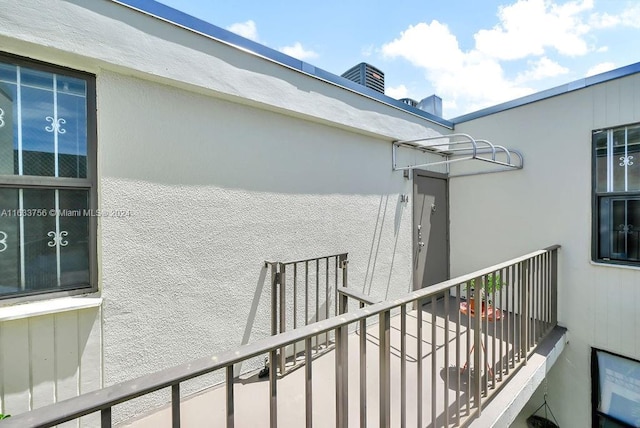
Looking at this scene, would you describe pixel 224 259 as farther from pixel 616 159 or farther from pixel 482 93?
pixel 482 93

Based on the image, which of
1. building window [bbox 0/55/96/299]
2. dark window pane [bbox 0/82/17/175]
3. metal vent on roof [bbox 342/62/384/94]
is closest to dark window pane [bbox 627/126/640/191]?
metal vent on roof [bbox 342/62/384/94]

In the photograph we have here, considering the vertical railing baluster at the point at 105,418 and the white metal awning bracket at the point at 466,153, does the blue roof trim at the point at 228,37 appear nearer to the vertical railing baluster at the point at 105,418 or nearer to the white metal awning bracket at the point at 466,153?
the white metal awning bracket at the point at 466,153

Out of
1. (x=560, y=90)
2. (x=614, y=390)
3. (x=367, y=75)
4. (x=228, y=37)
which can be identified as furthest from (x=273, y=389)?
(x=367, y=75)

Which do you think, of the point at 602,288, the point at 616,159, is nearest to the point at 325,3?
the point at 616,159

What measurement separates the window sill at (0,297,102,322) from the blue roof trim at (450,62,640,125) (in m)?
4.72

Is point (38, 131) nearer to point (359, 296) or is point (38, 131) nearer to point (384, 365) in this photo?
point (359, 296)

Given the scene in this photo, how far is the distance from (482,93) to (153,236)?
16.7 feet

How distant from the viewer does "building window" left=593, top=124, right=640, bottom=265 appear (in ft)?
9.07

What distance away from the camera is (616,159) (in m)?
2.87

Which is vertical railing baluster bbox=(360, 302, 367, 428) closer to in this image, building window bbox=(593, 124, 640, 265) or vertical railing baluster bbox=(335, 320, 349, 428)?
vertical railing baluster bbox=(335, 320, 349, 428)

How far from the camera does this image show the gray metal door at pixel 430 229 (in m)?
3.75

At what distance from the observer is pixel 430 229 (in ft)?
13.1

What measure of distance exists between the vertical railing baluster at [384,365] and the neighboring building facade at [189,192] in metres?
1.37

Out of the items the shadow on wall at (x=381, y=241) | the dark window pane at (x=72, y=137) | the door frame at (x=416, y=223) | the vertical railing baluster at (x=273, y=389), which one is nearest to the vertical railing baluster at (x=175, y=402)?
the vertical railing baluster at (x=273, y=389)
